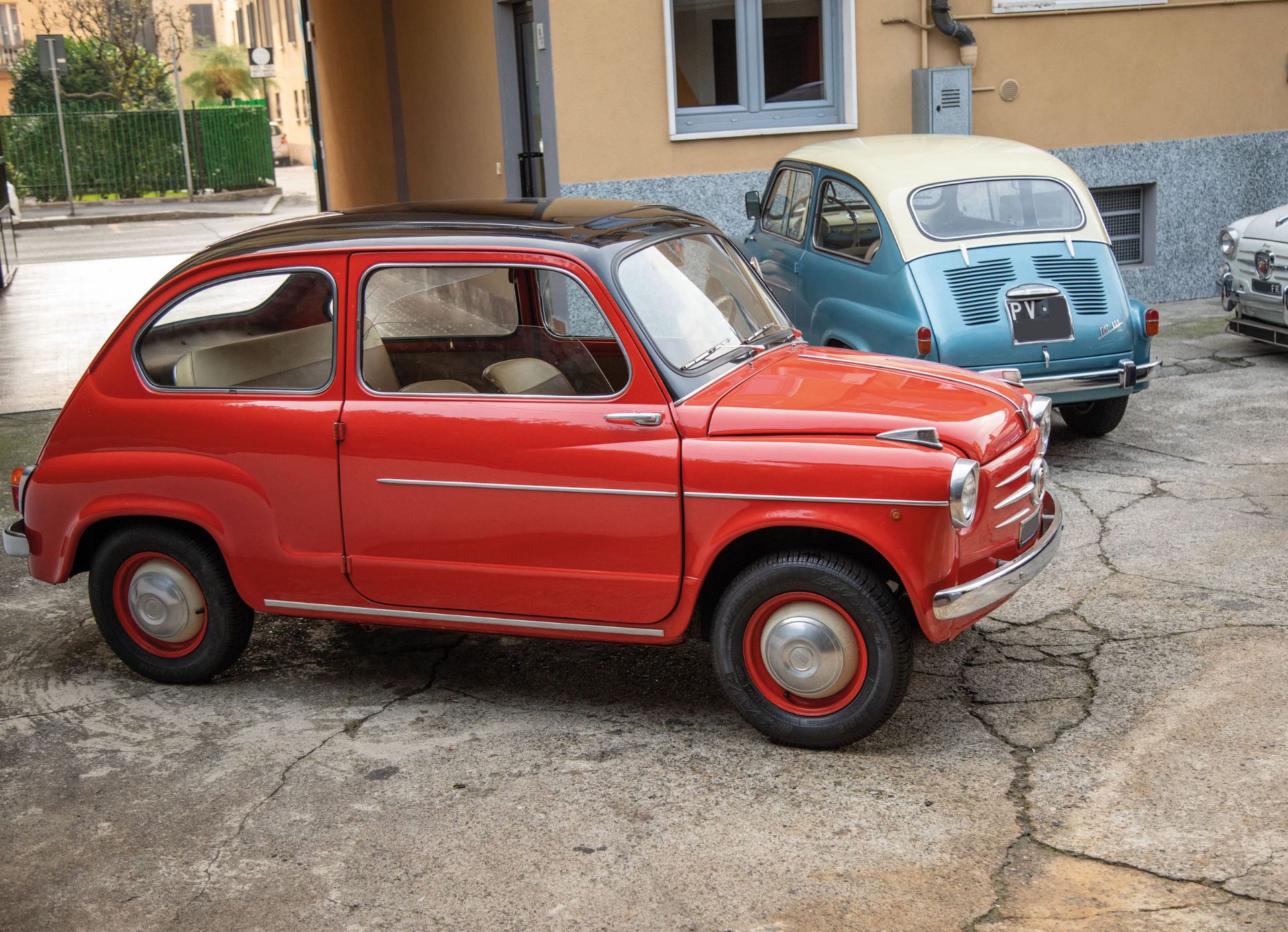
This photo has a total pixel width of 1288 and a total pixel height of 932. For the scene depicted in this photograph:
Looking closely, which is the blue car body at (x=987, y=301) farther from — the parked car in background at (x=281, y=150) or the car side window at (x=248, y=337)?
the parked car in background at (x=281, y=150)

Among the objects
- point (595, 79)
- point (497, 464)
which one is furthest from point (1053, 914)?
point (595, 79)

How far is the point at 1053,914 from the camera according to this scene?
348 centimetres

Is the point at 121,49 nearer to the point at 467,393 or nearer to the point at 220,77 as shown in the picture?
the point at 220,77

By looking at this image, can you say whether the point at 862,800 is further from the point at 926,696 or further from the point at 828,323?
the point at 828,323

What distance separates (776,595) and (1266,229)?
707 centimetres

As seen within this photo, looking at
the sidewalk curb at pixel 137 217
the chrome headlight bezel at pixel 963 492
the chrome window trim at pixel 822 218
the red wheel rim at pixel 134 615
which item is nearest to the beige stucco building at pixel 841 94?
the chrome window trim at pixel 822 218

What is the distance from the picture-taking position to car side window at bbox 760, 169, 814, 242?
352 inches

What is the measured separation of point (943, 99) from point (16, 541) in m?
9.08

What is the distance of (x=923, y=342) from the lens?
743 cm

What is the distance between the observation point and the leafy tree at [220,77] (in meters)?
45.2

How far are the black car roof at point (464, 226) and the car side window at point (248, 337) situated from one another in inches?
5.6

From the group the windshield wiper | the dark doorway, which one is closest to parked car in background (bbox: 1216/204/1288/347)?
the dark doorway

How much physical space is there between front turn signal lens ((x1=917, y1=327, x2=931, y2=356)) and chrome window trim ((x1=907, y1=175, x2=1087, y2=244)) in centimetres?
72

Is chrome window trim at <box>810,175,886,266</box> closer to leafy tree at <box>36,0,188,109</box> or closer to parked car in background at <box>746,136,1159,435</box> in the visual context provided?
parked car in background at <box>746,136,1159,435</box>
